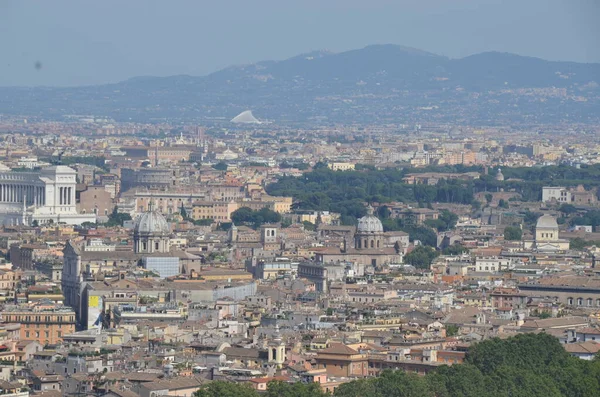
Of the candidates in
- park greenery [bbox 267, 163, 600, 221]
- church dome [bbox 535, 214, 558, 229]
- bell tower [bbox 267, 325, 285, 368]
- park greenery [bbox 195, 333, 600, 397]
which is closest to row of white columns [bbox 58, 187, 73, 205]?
park greenery [bbox 267, 163, 600, 221]

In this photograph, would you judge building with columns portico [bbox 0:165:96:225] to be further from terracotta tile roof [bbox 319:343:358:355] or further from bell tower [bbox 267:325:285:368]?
bell tower [bbox 267:325:285:368]

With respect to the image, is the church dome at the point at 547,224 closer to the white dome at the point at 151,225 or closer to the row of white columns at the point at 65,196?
the white dome at the point at 151,225

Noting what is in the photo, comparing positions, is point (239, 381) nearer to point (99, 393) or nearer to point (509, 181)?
point (99, 393)

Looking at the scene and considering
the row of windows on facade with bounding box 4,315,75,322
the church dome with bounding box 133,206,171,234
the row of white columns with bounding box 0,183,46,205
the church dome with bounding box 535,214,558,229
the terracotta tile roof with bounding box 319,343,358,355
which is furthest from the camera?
the row of white columns with bounding box 0,183,46,205

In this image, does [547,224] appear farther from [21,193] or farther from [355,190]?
[355,190]

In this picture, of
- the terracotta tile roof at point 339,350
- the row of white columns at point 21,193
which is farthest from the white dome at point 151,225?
the row of white columns at point 21,193
